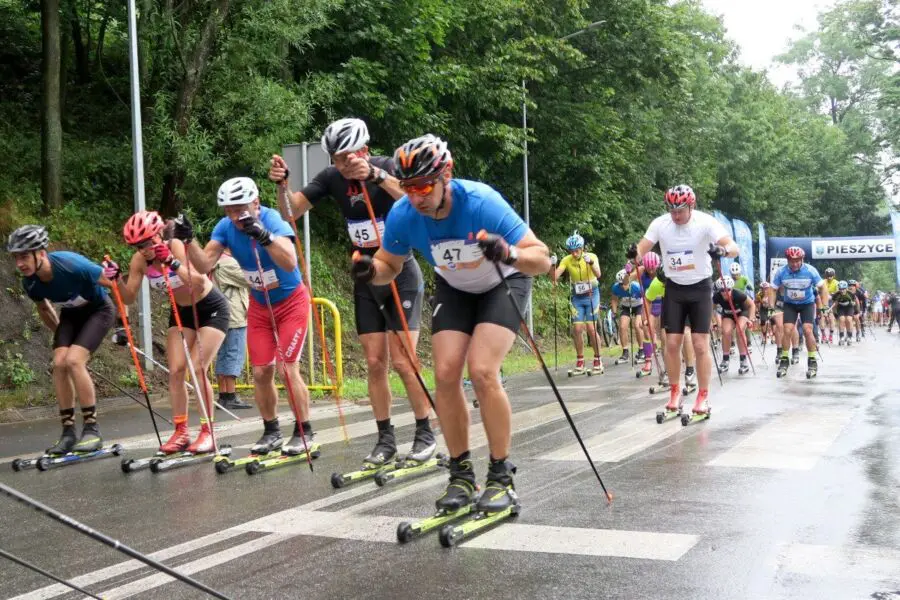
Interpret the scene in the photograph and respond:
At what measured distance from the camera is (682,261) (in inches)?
384

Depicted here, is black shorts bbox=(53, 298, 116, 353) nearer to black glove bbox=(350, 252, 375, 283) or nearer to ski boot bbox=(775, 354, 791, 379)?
black glove bbox=(350, 252, 375, 283)

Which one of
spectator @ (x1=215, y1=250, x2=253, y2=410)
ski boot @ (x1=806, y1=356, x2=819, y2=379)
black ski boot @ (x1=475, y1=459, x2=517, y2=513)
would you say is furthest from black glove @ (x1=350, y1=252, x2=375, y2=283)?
ski boot @ (x1=806, y1=356, x2=819, y2=379)

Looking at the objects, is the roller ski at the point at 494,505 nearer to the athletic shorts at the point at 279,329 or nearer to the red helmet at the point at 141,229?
the athletic shorts at the point at 279,329

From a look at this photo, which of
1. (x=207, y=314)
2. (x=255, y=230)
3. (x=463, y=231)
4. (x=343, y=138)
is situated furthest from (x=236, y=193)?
(x=463, y=231)

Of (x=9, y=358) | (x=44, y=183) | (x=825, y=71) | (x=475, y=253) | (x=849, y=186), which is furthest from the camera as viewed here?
(x=825, y=71)

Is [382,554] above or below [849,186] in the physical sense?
below

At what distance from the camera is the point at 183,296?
822 centimetres

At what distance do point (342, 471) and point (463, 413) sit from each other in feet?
6.63

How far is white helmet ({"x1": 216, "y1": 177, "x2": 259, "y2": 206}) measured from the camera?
6.99 m

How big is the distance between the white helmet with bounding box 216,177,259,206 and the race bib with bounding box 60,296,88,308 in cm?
214

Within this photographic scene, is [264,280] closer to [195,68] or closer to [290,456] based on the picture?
[290,456]

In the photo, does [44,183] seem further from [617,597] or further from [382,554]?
[617,597]

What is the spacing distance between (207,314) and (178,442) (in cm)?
109

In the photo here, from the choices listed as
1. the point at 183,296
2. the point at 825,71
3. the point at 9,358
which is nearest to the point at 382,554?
the point at 183,296
